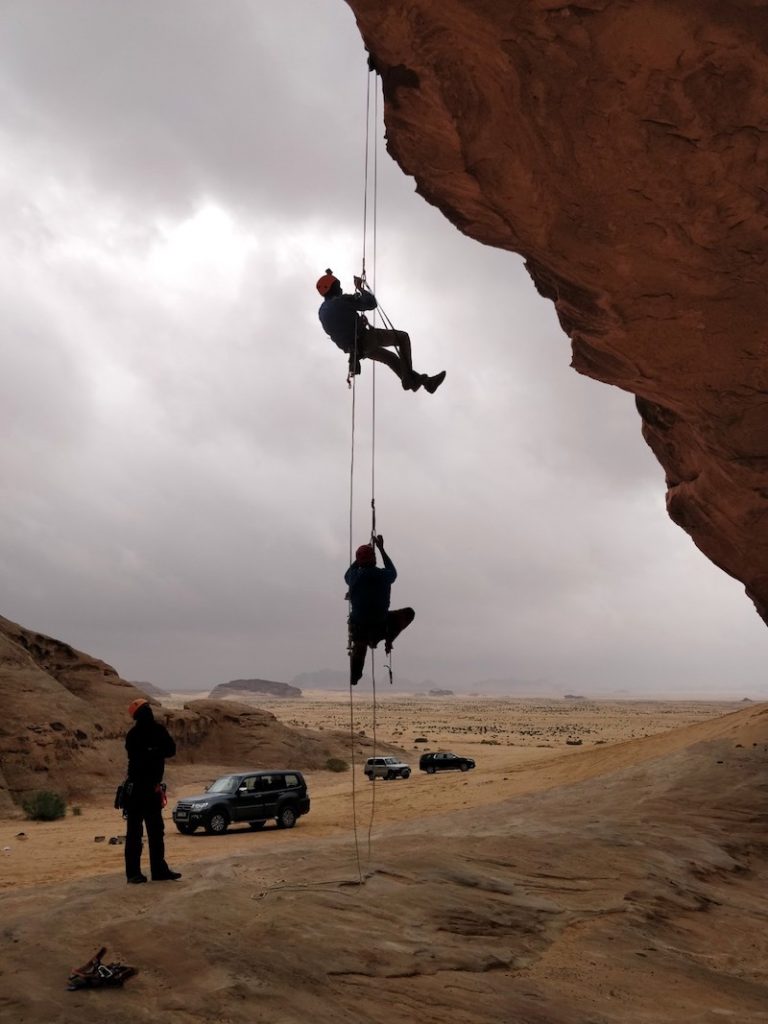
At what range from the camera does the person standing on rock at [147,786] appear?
30.8ft

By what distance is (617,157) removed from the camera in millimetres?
10453

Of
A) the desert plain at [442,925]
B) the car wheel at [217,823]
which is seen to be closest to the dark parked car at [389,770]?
the car wheel at [217,823]

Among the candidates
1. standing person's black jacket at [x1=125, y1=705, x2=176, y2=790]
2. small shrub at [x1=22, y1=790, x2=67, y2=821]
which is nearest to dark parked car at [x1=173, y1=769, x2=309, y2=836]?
small shrub at [x1=22, y1=790, x2=67, y2=821]

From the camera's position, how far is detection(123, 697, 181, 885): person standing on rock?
940 cm

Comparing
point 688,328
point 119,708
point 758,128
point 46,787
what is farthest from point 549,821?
point 119,708

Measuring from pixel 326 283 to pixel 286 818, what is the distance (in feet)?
52.8

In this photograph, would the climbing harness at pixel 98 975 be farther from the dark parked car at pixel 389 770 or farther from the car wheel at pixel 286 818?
the dark parked car at pixel 389 770

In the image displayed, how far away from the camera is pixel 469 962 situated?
7.89m

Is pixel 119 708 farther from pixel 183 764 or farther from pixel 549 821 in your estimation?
pixel 549 821

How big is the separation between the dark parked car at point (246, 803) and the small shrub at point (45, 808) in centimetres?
485

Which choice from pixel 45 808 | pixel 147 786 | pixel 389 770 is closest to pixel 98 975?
pixel 147 786

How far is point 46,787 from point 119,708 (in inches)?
260

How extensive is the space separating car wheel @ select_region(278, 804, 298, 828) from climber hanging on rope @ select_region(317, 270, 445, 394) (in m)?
14.6

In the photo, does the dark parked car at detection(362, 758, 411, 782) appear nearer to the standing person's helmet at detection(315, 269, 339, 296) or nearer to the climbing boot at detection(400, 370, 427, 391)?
the climbing boot at detection(400, 370, 427, 391)
